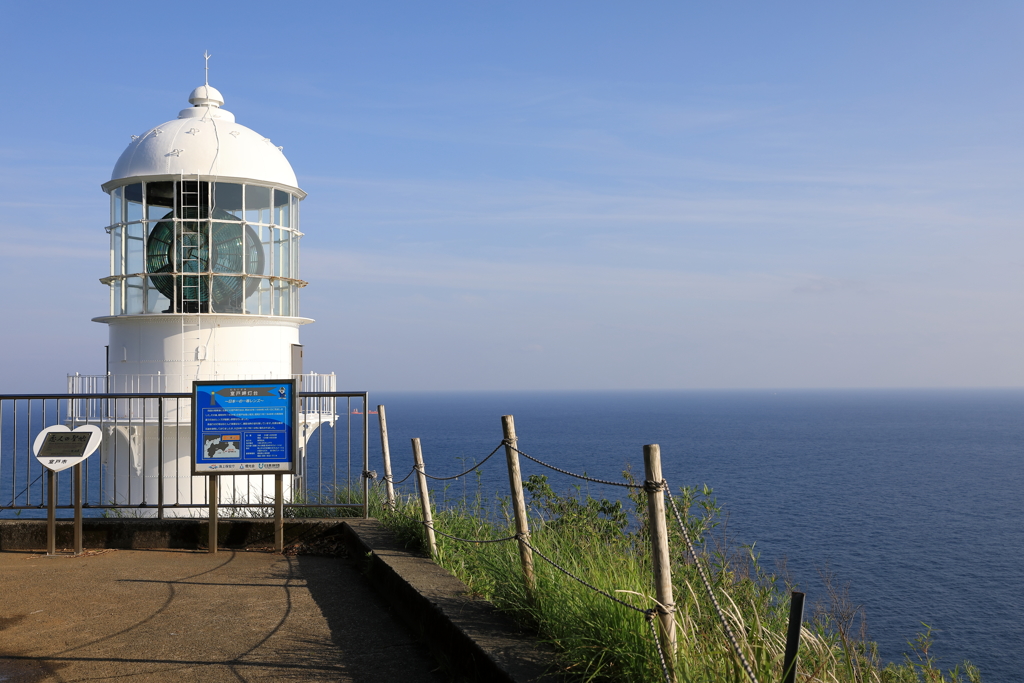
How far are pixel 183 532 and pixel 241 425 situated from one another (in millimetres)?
1192

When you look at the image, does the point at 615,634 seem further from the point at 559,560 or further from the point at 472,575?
the point at 472,575

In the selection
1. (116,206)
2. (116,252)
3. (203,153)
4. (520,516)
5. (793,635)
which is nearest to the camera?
(793,635)

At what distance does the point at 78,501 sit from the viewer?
6.64 metres

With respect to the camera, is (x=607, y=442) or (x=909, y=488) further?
(x=607, y=442)

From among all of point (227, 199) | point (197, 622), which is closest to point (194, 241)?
point (227, 199)

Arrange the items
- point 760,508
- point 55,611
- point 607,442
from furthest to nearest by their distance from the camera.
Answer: point 607,442 < point 760,508 < point 55,611

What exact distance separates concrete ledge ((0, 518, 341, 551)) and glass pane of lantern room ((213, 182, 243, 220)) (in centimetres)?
777

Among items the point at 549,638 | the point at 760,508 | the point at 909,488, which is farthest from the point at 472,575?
the point at 909,488

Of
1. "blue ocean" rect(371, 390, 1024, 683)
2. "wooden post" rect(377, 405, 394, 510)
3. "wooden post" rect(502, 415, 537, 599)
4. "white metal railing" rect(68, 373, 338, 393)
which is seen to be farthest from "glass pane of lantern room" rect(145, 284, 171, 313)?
"wooden post" rect(502, 415, 537, 599)

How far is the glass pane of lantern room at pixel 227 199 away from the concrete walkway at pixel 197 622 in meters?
8.25

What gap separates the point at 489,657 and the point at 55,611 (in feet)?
10.6

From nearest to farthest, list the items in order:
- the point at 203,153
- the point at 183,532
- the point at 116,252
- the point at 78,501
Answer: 1. the point at 78,501
2. the point at 183,532
3. the point at 203,153
4. the point at 116,252

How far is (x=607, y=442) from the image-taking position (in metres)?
73.9

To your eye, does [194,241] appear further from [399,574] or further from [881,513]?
[881,513]
